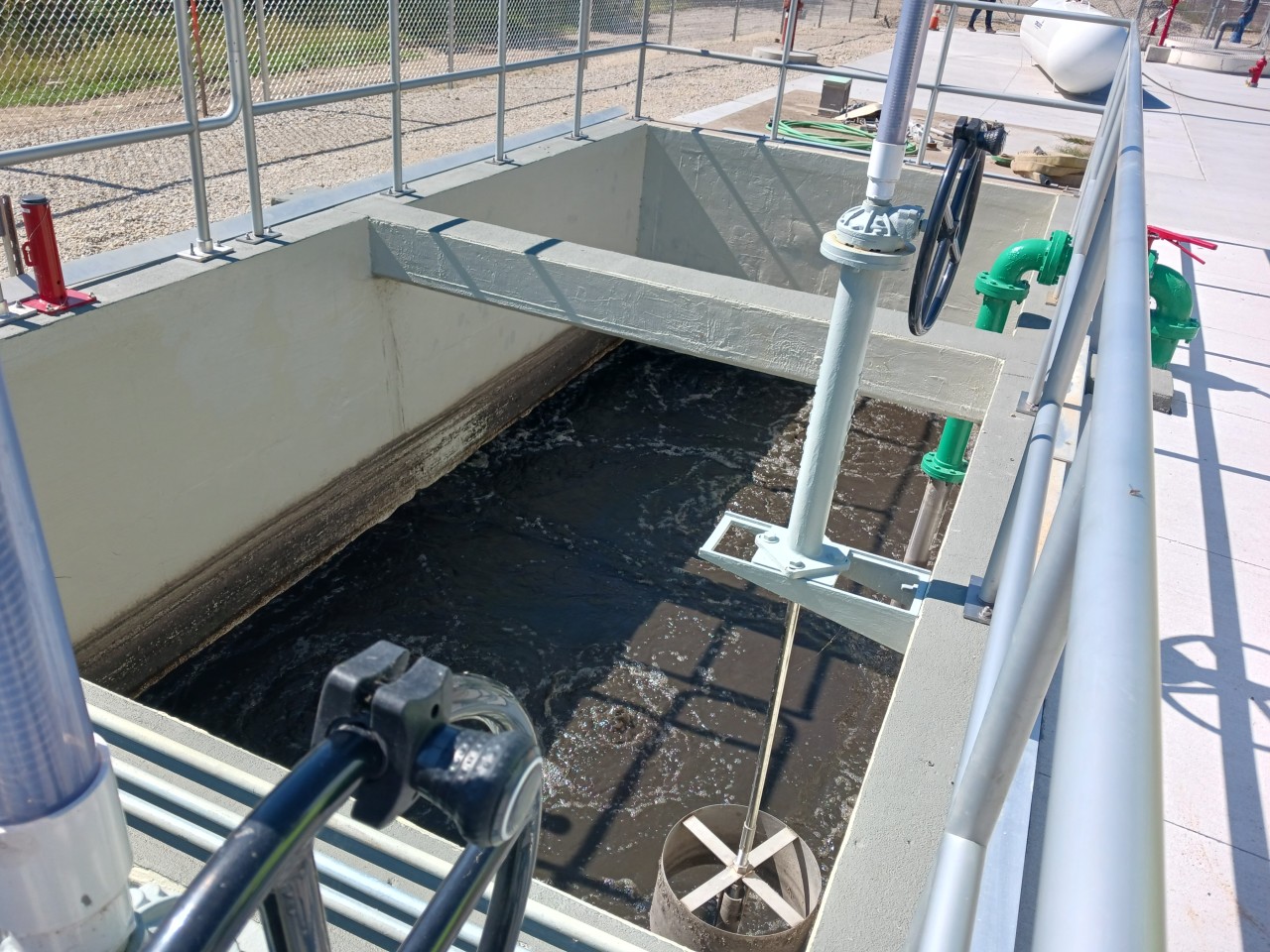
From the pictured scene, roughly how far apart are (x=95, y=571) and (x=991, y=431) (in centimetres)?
423

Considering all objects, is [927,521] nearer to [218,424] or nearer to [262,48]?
[218,424]

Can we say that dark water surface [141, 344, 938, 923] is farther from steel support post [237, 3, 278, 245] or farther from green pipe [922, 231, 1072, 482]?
steel support post [237, 3, 278, 245]

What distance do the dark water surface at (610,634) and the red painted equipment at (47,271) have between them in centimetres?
220

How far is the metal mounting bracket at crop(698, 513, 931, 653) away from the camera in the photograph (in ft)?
9.62

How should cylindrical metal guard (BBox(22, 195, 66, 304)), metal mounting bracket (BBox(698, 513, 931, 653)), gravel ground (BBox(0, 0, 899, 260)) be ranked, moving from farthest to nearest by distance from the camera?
gravel ground (BBox(0, 0, 899, 260)), cylindrical metal guard (BBox(22, 195, 66, 304)), metal mounting bracket (BBox(698, 513, 931, 653))

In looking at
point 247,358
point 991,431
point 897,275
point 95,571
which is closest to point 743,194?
point 897,275

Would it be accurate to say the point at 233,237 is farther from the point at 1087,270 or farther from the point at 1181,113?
the point at 1181,113

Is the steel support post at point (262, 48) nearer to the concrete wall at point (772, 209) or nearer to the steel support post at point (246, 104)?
the steel support post at point (246, 104)

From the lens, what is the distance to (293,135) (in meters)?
9.19

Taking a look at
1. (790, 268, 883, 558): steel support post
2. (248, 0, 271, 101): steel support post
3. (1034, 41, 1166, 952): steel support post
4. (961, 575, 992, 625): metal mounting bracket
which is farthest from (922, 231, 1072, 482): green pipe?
(248, 0, 271, 101): steel support post

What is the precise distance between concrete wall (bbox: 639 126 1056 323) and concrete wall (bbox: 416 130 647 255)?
298 millimetres

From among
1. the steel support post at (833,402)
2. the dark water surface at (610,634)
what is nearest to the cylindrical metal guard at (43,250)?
the dark water surface at (610,634)

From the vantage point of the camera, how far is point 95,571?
4.77 metres

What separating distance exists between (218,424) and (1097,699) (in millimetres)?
5399
